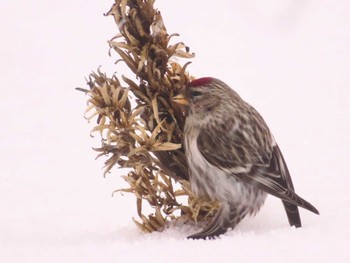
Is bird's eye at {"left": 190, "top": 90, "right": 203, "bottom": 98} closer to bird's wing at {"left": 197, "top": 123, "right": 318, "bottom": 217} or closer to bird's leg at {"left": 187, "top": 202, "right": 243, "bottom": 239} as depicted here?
bird's wing at {"left": 197, "top": 123, "right": 318, "bottom": 217}

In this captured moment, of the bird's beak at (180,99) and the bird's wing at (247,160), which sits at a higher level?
the bird's beak at (180,99)

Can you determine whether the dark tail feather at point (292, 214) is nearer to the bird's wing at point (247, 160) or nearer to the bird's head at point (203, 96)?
the bird's wing at point (247, 160)

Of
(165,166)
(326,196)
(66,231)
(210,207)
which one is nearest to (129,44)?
(165,166)

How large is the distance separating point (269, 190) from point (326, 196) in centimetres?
35

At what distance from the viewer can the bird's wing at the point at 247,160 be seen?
1528mm

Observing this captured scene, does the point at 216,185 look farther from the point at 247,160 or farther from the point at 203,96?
the point at 203,96

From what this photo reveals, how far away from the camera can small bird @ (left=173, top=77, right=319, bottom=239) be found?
1.53 meters

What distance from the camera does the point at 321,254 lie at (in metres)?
1.33

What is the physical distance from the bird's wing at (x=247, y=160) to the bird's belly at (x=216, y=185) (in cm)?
1

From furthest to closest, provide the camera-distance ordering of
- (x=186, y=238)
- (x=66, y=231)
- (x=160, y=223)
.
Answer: (x=66, y=231) → (x=160, y=223) → (x=186, y=238)

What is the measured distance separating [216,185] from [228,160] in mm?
58

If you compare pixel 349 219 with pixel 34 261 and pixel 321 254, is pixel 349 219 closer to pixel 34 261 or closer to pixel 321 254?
pixel 321 254

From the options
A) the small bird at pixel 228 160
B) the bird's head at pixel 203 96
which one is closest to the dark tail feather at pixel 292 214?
the small bird at pixel 228 160

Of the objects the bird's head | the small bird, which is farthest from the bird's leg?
the bird's head
